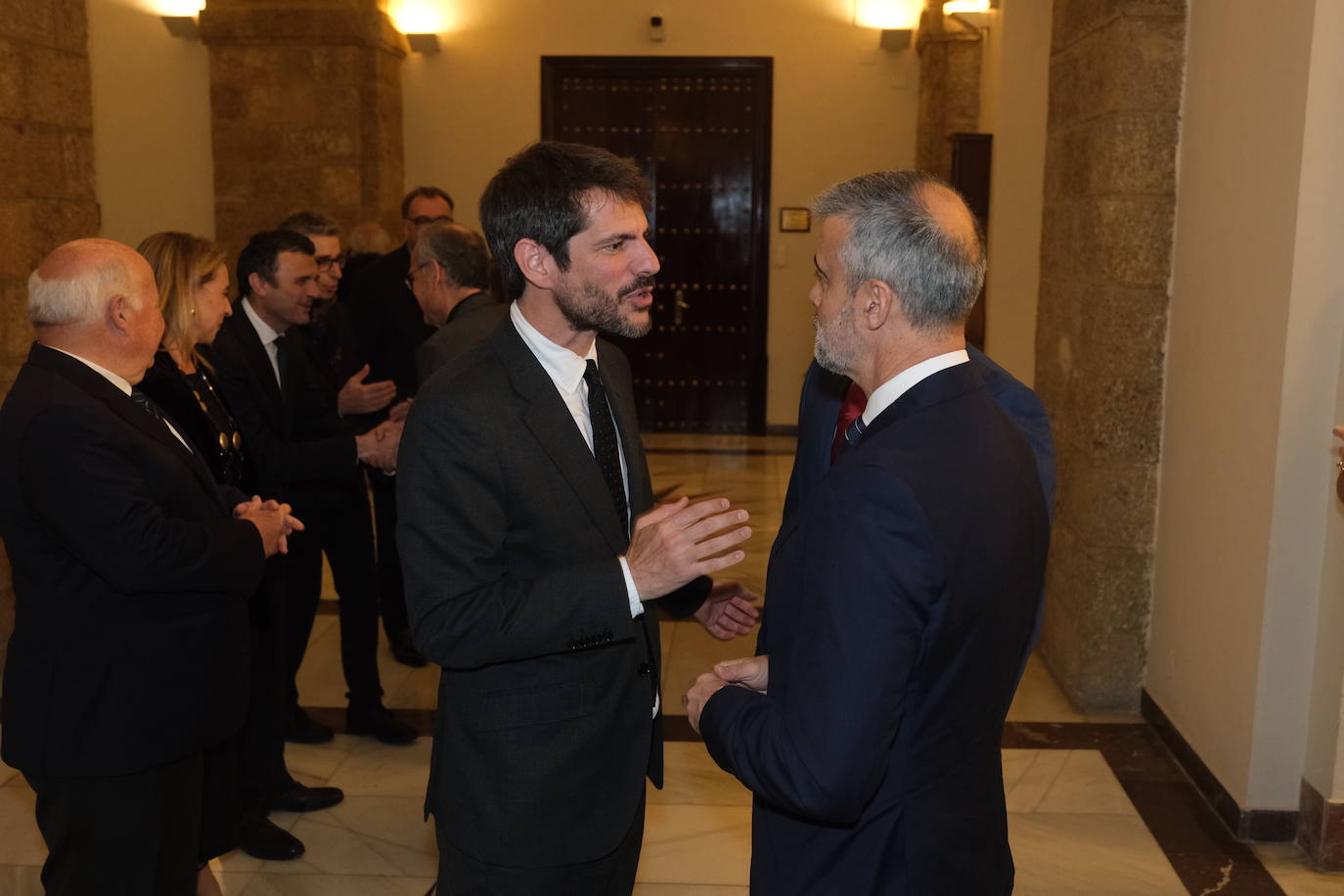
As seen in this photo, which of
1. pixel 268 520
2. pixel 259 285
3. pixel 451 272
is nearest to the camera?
pixel 268 520

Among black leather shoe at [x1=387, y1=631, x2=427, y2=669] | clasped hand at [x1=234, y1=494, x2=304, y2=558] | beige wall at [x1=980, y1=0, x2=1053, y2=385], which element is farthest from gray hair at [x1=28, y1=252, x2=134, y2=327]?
beige wall at [x1=980, y1=0, x2=1053, y2=385]

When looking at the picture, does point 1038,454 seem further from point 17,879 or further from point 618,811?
point 17,879

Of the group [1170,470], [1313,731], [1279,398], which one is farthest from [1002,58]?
[1313,731]

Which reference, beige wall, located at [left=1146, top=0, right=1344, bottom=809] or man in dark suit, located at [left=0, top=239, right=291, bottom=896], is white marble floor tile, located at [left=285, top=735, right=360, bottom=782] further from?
beige wall, located at [left=1146, top=0, right=1344, bottom=809]

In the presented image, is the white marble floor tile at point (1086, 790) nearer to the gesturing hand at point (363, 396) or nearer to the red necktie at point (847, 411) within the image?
the red necktie at point (847, 411)

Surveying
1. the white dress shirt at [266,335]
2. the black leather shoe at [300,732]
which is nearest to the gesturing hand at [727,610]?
the white dress shirt at [266,335]

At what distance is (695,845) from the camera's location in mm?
3465

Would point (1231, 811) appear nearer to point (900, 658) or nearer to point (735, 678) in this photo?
point (735, 678)

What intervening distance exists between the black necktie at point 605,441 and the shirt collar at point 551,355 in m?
0.06

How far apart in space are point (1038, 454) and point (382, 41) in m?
7.95

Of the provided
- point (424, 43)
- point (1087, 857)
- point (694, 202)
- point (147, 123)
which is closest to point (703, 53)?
point (694, 202)

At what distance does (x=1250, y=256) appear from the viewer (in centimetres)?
343

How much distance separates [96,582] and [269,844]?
54.1 inches

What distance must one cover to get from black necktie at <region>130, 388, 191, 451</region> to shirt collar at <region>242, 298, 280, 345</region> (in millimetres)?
1075
